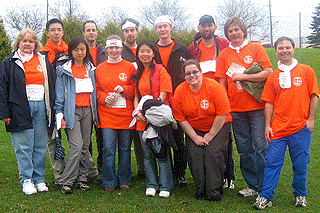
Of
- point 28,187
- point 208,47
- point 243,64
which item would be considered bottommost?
point 28,187

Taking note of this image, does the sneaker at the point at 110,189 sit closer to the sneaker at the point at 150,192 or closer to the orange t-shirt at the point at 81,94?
the sneaker at the point at 150,192

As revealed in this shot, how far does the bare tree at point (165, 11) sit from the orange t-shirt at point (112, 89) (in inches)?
1436

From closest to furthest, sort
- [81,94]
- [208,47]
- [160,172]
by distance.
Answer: [160,172] → [81,94] → [208,47]

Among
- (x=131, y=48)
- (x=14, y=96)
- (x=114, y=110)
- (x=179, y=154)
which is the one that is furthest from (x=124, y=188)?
(x=131, y=48)

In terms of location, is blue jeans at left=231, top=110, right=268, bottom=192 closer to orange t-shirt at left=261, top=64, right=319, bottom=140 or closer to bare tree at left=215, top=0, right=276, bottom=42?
orange t-shirt at left=261, top=64, right=319, bottom=140

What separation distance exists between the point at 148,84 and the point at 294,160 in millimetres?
2204

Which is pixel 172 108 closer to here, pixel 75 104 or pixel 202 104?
pixel 202 104

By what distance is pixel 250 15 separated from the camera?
38.8 metres

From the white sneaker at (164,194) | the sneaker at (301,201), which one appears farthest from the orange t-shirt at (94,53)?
the sneaker at (301,201)

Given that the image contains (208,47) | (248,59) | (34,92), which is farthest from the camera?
(208,47)

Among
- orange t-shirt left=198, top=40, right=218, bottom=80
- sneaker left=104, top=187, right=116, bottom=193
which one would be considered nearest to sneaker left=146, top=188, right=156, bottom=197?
sneaker left=104, top=187, right=116, bottom=193

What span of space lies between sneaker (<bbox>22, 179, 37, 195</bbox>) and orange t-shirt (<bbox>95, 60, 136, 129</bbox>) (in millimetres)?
1272

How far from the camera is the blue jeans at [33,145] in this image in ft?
16.0

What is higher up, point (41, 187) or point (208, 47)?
point (208, 47)
